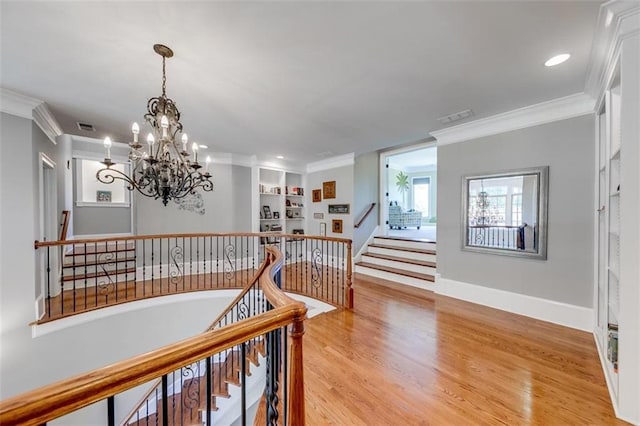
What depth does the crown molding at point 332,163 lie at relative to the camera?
220 inches

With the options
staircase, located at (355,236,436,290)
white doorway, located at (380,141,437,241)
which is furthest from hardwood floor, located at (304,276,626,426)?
white doorway, located at (380,141,437,241)

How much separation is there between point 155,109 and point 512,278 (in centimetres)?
448

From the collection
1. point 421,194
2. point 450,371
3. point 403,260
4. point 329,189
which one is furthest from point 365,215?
point 421,194

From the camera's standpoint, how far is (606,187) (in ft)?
7.47

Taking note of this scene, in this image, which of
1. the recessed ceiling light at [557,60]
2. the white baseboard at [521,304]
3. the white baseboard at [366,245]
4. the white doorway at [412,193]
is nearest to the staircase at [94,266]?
the white baseboard at [366,245]

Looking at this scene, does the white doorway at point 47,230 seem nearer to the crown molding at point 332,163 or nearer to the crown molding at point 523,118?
→ the crown molding at point 332,163

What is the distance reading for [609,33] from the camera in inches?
71.0

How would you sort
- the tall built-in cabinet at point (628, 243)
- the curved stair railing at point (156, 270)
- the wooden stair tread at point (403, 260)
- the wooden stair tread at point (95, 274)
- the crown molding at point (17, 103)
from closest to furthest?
the tall built-in cabinet at point (628, 243) < the crown molding at point (17, 103) < the curved stair railing at point (156, 270) < the wooden stair tread at point (95, 274) < the wooden stair tread at point (403, 260)

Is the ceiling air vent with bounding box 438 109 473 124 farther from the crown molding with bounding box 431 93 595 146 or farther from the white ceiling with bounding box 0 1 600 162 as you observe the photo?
the crown molding with bounding box 431 93 595 146

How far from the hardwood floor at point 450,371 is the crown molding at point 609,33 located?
2.49 meters

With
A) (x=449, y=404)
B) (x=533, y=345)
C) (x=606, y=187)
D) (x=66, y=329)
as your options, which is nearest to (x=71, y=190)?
(x=66, y=329)

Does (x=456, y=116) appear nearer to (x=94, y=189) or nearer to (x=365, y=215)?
(x=365, y=215)

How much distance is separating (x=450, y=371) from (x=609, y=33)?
9.31 ft

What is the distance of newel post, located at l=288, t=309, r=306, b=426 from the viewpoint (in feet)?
3.55
